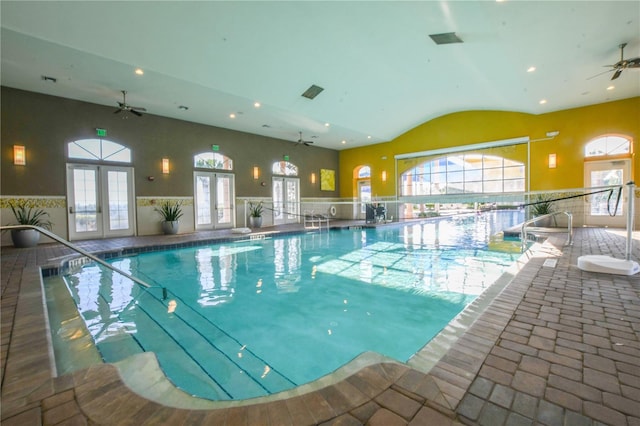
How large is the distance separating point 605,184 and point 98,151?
14.6m

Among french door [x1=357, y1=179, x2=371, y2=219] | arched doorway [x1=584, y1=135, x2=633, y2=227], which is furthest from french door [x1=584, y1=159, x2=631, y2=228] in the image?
french door [x1=357, y1=179, x2=371, y2=219]

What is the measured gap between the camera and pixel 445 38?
6250 millimetres

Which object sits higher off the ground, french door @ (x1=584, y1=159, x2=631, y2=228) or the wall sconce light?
the wall sconce light

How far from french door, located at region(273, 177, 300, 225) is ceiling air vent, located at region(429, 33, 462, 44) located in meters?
7.37

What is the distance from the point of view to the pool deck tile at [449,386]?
1.28 m

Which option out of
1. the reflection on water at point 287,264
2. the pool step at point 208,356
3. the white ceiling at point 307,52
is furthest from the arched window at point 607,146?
the pool step at point 208,356

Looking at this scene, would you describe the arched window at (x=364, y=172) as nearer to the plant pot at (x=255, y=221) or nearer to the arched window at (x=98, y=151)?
the plant pot at (x=255, y=221)

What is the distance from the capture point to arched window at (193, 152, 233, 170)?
9.91 m

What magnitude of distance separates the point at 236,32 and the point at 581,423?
21.5 feet

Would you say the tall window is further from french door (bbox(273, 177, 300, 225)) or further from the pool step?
the pool step

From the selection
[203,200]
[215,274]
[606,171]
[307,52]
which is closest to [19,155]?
[203,200]

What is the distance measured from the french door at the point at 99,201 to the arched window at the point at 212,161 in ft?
6.73

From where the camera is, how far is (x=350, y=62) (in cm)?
711

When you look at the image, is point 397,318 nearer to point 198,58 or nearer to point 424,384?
point 424,384
